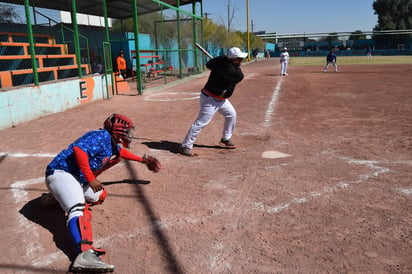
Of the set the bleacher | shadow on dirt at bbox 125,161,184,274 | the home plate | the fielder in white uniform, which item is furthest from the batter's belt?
the bleacher

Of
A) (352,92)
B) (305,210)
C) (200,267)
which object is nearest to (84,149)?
(200,267)

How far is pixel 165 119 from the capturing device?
911cm

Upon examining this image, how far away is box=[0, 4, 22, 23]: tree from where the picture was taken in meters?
11.2

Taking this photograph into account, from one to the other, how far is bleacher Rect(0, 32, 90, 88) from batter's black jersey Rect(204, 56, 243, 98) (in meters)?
8.02

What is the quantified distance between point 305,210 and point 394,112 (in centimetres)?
671

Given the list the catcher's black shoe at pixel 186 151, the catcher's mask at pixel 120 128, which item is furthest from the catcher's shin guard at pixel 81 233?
the catcher's black shoe at pixel 186 151

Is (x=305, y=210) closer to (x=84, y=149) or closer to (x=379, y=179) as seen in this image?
(x=379, y=179)

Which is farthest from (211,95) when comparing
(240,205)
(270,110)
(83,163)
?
(270,110)

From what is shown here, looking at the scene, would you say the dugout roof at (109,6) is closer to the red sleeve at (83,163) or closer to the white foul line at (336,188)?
the white foul line at (336,188)

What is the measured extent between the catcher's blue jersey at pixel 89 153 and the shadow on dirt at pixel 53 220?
486 millimetres

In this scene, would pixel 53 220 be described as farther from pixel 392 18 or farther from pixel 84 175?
pixel 392 18

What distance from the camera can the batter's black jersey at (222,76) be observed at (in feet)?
18.8

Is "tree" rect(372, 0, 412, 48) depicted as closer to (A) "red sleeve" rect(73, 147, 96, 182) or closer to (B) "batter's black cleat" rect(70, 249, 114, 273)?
(A) "red sleeve" rect(73, 147, 96, 182)

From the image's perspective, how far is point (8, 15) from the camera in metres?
11.6
